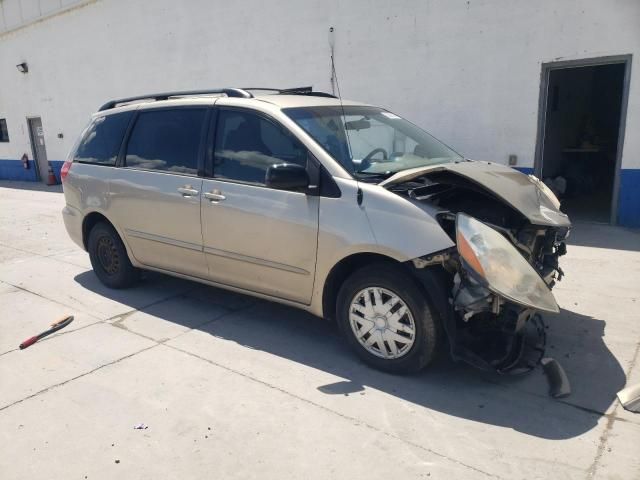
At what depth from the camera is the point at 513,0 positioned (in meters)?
7.64

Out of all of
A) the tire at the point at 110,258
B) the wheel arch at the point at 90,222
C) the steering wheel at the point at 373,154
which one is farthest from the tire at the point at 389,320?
the wheel arch at the point at 90,222

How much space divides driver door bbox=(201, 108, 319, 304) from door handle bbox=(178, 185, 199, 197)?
13 cm

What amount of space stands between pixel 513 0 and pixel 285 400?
698 centimetres

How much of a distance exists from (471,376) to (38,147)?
60.8ft

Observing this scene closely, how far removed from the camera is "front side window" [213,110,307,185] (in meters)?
3.89

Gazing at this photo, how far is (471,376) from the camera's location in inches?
140

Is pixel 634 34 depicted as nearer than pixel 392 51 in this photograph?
Yes

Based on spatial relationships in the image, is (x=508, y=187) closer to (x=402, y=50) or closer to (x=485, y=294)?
(x=485, y=294)

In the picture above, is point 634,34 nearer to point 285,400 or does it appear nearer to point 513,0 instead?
point 513,0

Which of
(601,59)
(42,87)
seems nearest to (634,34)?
(601,59)

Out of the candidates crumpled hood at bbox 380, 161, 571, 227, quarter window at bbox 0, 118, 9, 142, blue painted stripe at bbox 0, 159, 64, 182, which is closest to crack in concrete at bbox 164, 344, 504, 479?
crumpled hood at bbox 380, 161, 571, 227

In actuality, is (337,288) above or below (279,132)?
below

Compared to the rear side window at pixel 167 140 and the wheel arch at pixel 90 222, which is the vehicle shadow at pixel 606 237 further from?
the wheel arch at pixel 90 222

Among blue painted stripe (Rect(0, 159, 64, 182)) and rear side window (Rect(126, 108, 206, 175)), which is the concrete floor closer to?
rear side window (Rect(126, 108, 206, 175))
